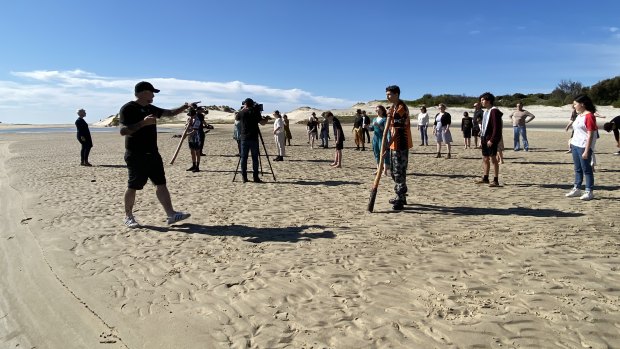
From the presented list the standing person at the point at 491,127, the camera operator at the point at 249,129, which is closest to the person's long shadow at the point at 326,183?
the camera operator at the point at 249,129

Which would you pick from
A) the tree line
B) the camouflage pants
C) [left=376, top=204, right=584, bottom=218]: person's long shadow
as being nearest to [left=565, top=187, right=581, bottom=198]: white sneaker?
[left=376, top=204, right=584, bottom=218]: person's long shadow

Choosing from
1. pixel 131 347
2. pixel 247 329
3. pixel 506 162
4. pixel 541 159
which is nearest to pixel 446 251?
pixel 247 329

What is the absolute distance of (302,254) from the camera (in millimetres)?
5129

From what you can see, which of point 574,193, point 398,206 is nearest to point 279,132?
point 398,206

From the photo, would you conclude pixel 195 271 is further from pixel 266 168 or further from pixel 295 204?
pixel 266 168

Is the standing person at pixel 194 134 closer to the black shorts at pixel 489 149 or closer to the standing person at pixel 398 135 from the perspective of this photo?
the standing person at pixel 398 135

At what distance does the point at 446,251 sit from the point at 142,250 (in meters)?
3.82

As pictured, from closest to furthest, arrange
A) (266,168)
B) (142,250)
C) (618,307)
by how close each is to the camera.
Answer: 1. (618,307)
2. (142,250)
3. (266,168)

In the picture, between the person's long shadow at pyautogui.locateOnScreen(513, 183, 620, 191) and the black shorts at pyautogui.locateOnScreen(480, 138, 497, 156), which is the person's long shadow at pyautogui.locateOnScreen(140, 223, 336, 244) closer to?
the black shorts at pyautogui.locateOnScreen(480, 138, 497, 156)

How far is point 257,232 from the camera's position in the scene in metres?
6.14

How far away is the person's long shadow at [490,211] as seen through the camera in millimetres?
6770

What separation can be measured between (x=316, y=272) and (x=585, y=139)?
5.99 m

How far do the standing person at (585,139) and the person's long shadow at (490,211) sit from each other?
1.31 m

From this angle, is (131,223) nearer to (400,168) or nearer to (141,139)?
(141,139)
